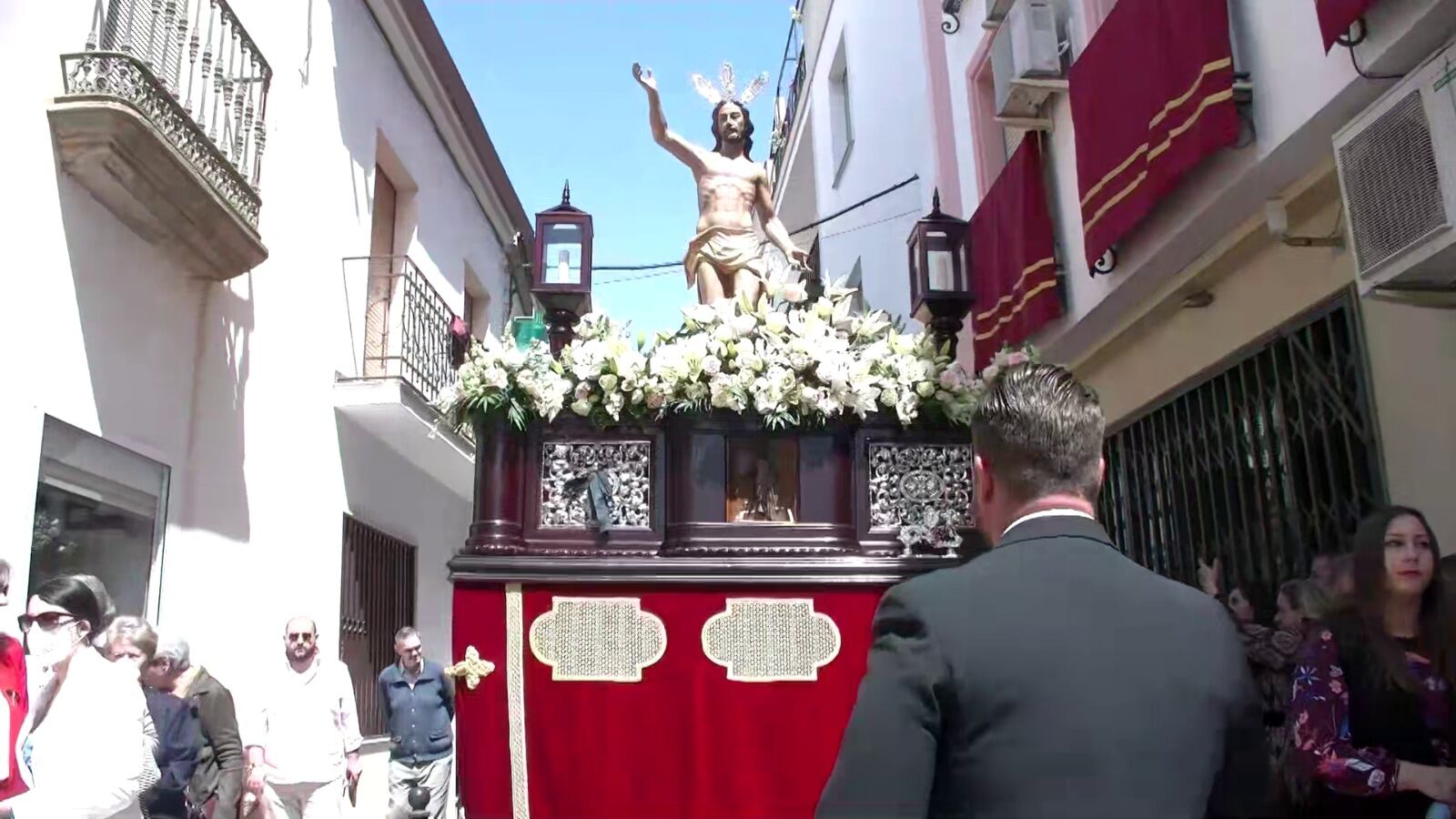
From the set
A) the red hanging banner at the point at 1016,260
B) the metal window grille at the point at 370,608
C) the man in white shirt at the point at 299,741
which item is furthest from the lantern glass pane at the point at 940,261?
the metal window grille at the point at 370,608

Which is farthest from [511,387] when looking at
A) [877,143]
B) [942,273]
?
[877,143]

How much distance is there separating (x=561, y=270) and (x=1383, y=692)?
2.44 metres

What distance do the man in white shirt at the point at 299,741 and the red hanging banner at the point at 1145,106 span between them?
3970mm

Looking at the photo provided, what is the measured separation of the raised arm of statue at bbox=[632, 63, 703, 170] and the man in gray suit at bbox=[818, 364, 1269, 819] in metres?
2.86

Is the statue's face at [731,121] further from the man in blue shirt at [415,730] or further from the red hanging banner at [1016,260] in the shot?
the man in blue shirt at [415,730]

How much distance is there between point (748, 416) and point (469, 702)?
3.32ft

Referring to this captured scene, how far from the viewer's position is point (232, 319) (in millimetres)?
6070

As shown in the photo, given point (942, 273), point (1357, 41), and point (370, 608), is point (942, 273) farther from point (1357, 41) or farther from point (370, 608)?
point (370, 608)

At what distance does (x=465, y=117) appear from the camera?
33.6 feet

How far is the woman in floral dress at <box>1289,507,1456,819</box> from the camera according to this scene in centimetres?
247

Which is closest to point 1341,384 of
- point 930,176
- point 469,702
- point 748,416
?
point 748,416

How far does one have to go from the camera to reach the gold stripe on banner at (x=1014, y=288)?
5637mm

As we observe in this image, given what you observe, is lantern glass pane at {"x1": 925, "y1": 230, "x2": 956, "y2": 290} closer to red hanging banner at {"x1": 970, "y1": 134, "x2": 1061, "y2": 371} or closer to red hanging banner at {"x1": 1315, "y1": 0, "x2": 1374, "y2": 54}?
red hanging banner at {"x1": 1315, "y1": 0, "x2": 1374, "y2": 54}

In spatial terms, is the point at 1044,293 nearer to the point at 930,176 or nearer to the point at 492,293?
the point at 930,176
